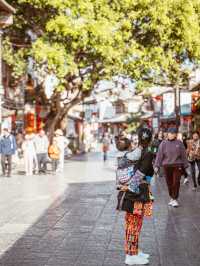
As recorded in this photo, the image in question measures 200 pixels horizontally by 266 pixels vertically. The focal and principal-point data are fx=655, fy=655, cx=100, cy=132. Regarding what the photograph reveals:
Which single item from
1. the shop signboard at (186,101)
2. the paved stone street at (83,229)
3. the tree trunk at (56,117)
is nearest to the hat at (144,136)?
the paved stone street at (83,229)

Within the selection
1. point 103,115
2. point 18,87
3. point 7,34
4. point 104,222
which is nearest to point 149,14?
point 7,34

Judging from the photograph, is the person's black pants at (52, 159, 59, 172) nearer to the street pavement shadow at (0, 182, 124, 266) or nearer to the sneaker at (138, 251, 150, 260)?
the street pavement shadow at (0, 182, 124, 266)

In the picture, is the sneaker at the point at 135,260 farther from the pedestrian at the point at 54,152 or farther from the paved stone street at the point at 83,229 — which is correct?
the pedestrian at the point at 54,152

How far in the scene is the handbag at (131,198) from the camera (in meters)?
7.77

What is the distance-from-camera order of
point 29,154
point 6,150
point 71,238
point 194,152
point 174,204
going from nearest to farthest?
1. point 71,238
2. point 174,204
3. point 194,152
4. point 6,150
5. point 29,154

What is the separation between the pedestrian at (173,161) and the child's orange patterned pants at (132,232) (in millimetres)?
6030

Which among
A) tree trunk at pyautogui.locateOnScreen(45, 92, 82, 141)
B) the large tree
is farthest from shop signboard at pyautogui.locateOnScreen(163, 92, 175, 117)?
tree trunk at pyautogui.locateOnScreen(45, 92, 82, 141)

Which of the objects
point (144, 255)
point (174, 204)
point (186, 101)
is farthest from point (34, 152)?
point (144, 255)

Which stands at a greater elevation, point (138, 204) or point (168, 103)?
point (168, 103)

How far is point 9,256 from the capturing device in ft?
27.0

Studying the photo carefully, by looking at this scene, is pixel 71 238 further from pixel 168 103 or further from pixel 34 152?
pixel 168 103

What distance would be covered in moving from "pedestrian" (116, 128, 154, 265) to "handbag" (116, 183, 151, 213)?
12 millimetres

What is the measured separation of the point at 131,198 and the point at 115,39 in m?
22.7

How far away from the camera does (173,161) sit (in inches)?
547
